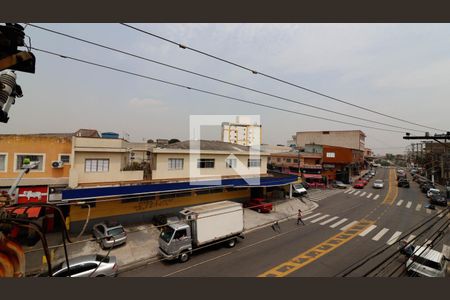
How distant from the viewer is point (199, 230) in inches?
499

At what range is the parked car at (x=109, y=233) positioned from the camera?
13383 millimetres

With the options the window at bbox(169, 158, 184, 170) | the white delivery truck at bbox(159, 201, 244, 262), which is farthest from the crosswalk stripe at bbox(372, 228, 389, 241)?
the window at bbox(169, 158, 184, 170)

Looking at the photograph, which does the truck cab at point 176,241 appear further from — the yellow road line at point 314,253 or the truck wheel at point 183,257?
the yellow road line at point 314,253

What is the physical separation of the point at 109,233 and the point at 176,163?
826cm

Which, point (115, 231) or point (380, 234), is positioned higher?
point (115, 231)

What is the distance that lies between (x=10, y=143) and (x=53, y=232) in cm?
745

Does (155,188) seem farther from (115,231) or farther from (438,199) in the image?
(438,199)

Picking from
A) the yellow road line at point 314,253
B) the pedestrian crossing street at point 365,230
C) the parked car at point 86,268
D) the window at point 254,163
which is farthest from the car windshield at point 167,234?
the window at point 254,163

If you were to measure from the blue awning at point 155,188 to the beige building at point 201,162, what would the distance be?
1.70 metres

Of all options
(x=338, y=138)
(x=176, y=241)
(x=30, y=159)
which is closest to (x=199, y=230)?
(x=176, y=241)

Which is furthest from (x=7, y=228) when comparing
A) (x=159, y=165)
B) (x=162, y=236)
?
(x=159, y=165)

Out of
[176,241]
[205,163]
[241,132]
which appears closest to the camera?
[176,241]

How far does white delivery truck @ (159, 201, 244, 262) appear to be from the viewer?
12.1m

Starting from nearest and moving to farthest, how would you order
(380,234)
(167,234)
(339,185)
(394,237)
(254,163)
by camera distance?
(167,234)
(394,237)
(380,234)
(254,163)
(339,185)
